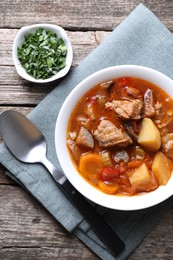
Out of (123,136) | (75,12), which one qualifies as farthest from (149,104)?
(75,12)

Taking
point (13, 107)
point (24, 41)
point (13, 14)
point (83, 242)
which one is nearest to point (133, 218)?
point (83, 242)

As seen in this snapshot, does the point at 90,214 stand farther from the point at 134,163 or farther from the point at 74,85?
the point at 74,85

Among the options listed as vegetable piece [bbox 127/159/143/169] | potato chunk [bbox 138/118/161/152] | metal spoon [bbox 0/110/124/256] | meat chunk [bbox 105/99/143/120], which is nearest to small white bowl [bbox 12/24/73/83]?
metal spoon [bbox 0/110/124/256]

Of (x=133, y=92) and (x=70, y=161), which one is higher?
(x=133, y=92)

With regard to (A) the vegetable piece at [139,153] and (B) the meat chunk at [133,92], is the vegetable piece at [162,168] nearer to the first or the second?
(A) the vegetable piece at [139,153]

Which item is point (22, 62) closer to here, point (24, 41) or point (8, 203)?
point (24, 41)

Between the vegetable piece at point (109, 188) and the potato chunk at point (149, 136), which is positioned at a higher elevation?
the potato chunk at point (149, 136)

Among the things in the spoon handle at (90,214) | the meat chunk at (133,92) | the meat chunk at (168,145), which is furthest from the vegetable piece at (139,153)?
the spoon handle at (90,214)
